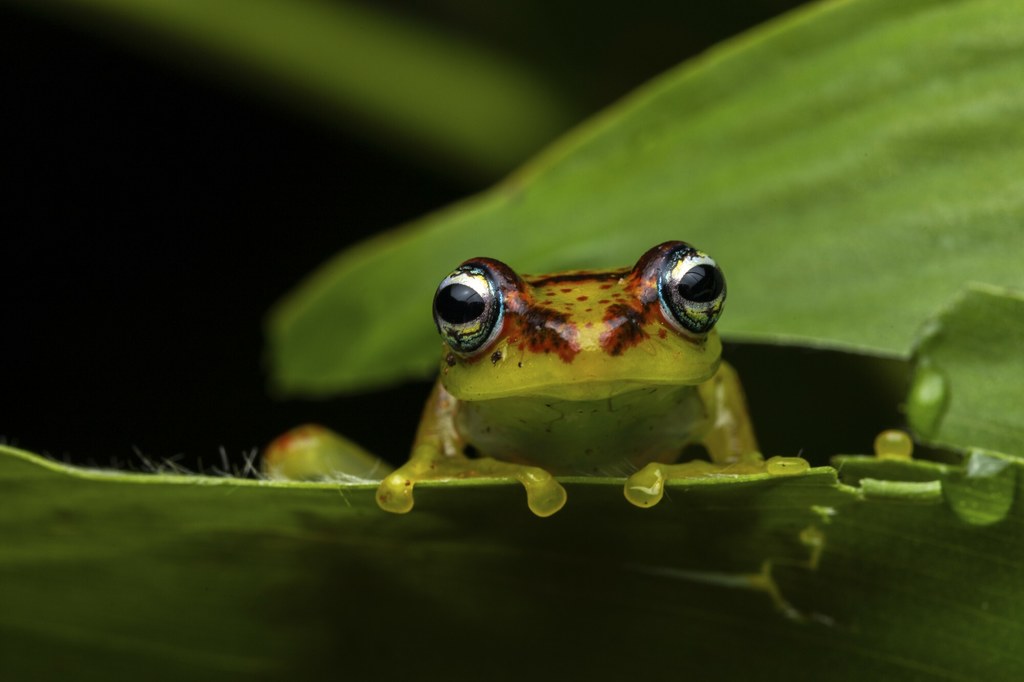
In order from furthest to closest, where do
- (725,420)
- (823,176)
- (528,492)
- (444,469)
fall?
(725,420) → (444,469) → (823,176) → (528,492)

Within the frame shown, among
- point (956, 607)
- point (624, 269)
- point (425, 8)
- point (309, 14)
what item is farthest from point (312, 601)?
point (425, 8)

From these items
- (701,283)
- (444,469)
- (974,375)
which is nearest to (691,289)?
(701,283)

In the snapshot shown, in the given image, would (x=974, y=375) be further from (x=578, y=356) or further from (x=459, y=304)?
(x=459, y=304)

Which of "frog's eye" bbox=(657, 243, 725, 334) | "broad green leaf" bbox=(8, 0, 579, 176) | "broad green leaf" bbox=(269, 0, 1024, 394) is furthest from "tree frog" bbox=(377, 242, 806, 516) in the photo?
"broad green leaf" bbox=(8, 0, 579, 176)

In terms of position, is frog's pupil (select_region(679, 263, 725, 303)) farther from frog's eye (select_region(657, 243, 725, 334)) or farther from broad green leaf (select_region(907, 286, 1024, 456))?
broad green leaf (select_region(907, 286, 1024, 456))

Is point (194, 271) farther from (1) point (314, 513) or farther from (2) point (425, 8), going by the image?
(1) point (314, 513)

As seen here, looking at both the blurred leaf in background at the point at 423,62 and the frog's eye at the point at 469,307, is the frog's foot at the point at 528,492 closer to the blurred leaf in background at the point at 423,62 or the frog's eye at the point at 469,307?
the frog's eye at the point at 469,307
